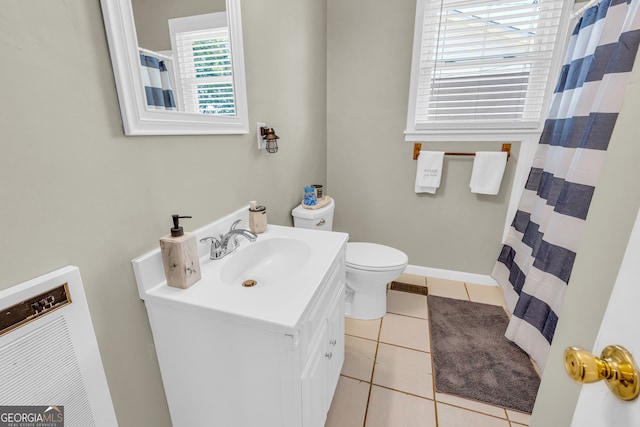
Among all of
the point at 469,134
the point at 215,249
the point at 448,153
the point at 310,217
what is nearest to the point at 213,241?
the point at 215,249

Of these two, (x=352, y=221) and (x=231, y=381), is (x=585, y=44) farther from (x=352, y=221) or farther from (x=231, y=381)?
(x=231, y=381)

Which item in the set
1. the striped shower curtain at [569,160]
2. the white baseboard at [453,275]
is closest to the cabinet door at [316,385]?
the striped shower curtain at [569,160]

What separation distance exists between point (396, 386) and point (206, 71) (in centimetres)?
171

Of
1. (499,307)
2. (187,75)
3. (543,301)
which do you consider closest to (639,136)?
(187,75)

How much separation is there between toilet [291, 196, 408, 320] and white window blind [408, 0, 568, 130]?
106cm

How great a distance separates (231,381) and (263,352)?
189 millimetres

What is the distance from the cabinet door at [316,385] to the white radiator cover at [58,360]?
1.81ft

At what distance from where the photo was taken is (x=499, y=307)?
2.07 m

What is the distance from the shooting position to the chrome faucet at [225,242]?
106 cm

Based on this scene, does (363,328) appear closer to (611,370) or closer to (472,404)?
(472,404)

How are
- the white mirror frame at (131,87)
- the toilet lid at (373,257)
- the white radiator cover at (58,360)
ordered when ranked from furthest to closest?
the toilet lid at (373,257), the white mirror frame at (131,87), the white radiator cover at (58,360)

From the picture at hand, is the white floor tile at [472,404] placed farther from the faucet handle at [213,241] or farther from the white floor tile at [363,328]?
the faucet handle at [213,241]

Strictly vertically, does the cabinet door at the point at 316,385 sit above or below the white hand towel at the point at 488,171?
below

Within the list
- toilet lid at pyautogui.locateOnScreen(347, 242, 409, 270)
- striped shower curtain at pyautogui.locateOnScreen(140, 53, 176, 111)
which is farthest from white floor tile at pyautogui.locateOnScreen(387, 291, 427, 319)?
striped shower curtain at pyautogui.locateOnScreen(140, 53, 176, 111)
